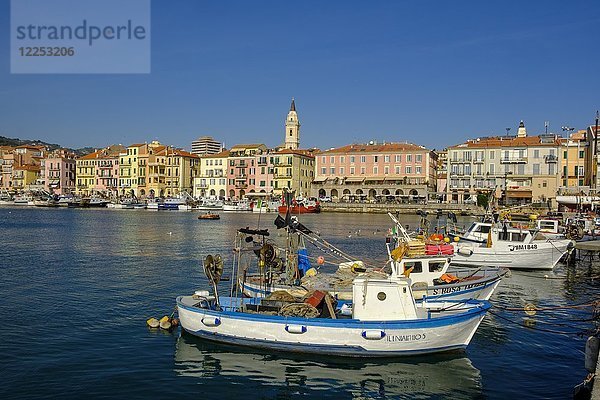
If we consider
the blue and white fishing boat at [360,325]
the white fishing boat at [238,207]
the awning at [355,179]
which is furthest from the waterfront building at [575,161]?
the blue and white fishing boat at [360,325]

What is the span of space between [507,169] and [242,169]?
5825cm

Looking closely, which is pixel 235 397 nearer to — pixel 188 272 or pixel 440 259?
pixel 440 259

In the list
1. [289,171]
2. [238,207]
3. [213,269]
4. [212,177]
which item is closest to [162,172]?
[212,177]

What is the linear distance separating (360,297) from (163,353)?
629cm

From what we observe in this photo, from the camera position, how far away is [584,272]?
3481 centimetres

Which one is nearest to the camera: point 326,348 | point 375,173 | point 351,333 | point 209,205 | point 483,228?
point 351,333

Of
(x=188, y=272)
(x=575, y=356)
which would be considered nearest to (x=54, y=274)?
(x=188, y=272)

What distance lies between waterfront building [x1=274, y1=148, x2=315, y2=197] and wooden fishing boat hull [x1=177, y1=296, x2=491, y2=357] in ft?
336

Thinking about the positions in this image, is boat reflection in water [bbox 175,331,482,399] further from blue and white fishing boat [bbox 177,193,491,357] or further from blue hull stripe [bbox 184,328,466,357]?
blue and white fishing boat [bbox 177,193,491,357]

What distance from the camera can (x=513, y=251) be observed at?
3450cm

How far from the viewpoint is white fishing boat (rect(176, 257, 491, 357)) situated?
53.5ft

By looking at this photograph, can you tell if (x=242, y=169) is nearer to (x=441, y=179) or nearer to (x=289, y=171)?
(x=289, y=171)

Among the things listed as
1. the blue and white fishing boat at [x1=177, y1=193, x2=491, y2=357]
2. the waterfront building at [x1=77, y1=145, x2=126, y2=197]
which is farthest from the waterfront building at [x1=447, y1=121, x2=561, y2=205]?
the waterfront building at [x1=77, y1=145, x2=126, y2=197]

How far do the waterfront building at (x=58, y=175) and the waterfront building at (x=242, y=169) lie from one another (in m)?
47.6
